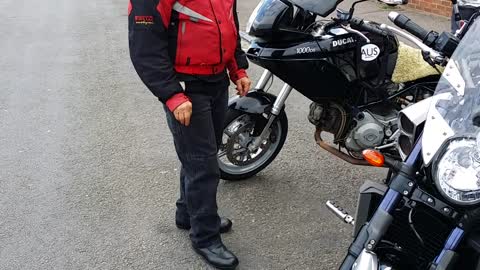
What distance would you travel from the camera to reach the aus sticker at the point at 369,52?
3.16 metres

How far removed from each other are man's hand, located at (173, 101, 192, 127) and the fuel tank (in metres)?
0.82

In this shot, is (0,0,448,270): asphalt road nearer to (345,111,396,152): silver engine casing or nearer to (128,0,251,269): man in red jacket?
(128,0,251,269): man in red jacket

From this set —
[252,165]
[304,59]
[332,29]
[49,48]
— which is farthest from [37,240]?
[49,48]

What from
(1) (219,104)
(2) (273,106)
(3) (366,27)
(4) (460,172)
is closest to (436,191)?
(4) (460,172)

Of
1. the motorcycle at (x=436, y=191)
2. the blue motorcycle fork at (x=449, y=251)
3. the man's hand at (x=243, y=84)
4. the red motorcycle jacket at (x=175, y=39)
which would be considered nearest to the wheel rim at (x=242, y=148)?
the man's hand at (x=243, y=84)

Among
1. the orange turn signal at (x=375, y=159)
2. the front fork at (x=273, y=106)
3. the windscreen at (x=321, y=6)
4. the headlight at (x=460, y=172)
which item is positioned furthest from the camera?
the front fork at (x=273, y=106)

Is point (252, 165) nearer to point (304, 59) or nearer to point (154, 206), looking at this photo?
point (154, 206)

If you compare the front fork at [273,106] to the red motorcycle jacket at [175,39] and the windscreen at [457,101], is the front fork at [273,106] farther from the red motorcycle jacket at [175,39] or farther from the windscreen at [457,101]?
the windscreen at [457,101]

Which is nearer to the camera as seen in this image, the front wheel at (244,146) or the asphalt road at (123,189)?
the asphalt road at (123,189)

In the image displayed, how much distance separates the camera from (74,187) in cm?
388

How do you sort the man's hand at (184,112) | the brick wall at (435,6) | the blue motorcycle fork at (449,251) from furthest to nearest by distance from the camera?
the brick wall at (435,6), the man's hand at (184,112), the blue motorcycle fork at (449,251)

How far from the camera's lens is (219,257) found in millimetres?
2973

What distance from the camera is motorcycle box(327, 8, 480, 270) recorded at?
71.2 inches

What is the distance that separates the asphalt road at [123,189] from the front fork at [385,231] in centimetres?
114
